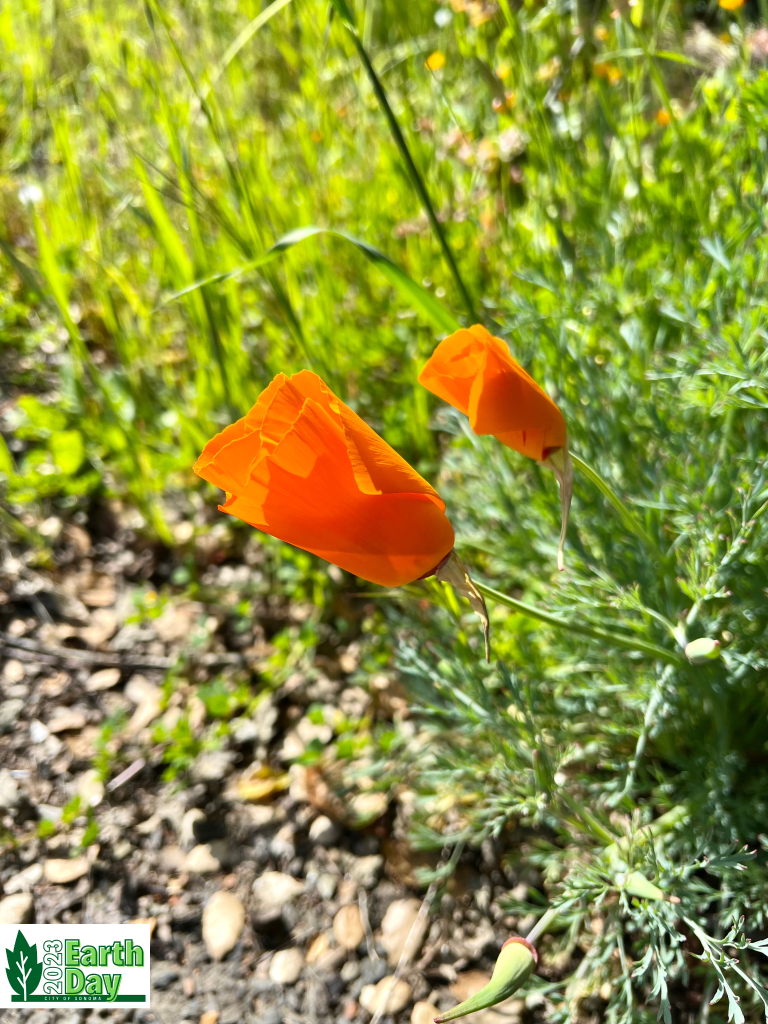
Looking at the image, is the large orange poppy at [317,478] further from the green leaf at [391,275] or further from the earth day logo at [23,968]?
the earth day logo at [23,968]

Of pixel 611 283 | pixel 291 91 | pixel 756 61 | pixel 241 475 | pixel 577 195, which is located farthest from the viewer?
pixel 291 91

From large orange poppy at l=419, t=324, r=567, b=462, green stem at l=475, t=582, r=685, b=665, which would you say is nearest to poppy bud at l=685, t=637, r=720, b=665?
green stem at l=475, t=582, r=685, b=665

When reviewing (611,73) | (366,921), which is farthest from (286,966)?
(611,73)

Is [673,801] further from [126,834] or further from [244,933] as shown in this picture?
[126,834]

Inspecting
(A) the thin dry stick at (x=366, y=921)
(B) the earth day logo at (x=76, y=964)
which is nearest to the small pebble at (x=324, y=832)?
(A) the thin dry stick at (x=366, y=921)

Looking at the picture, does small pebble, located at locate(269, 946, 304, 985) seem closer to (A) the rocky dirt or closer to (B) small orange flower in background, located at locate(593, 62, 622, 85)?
(A) the rocky dirt

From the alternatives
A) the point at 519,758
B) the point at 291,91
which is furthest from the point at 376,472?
the point at 291,91

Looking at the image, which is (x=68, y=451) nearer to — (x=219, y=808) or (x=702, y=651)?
(x=219, y=808)
